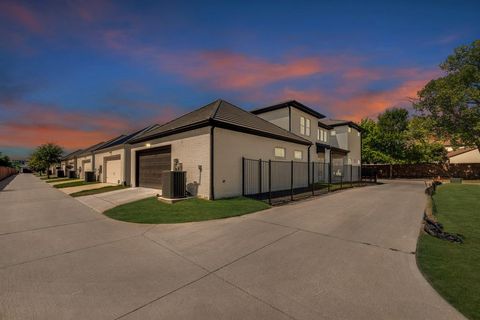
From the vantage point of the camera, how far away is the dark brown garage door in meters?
14.4

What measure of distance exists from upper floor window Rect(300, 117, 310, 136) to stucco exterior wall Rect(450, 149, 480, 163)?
3768 centimetres

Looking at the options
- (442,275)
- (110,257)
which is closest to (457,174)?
(442,275)

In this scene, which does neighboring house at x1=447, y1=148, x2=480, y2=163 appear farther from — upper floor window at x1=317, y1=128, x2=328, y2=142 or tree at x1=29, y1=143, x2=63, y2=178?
tree at x1=29, y1=143, x2=63, y2=178

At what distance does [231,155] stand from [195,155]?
2.01m

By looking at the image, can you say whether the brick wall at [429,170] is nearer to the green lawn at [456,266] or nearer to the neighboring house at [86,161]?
the green lawn at [456,266]

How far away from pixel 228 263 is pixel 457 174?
40.2m

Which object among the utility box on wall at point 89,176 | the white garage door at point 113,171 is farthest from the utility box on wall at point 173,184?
the utility box on wall at point 89,176

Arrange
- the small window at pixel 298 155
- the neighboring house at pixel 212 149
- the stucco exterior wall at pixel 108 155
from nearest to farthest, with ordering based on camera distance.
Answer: the neighboring house at pixel 212 149
the small window at pixel 298 155
the stucco exterior wall at pixel 108 155

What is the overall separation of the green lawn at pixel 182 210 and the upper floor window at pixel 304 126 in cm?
1248

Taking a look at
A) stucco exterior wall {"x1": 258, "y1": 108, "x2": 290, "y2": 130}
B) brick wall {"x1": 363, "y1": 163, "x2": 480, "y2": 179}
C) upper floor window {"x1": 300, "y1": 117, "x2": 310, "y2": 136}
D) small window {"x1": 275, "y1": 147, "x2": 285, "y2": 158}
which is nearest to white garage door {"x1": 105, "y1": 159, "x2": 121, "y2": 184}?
small window {"x1": 275, "y1": 147, "x2": 285, "y2": 158}

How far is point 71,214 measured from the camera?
8836 mm

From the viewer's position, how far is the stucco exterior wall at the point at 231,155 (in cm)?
1124

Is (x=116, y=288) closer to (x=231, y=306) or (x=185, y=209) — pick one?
(x=231, y=306)

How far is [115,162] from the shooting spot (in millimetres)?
21266
